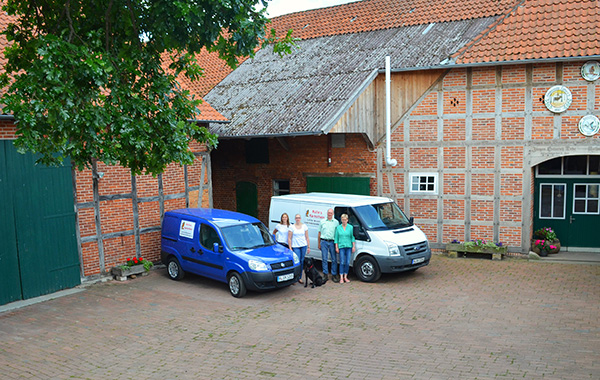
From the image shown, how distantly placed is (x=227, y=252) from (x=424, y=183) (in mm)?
6640

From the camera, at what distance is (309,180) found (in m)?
16.3

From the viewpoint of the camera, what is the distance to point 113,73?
326 inches

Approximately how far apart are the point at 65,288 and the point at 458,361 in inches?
332

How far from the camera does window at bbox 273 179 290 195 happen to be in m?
17.1

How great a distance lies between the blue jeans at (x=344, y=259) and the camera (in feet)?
38.1

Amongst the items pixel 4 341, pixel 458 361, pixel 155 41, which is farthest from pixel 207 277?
pixel 458 361

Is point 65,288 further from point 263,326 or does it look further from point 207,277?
point 263,326

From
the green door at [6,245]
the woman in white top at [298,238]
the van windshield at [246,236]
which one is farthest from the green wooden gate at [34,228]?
the woman in white top at [298,238]

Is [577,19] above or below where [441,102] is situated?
above

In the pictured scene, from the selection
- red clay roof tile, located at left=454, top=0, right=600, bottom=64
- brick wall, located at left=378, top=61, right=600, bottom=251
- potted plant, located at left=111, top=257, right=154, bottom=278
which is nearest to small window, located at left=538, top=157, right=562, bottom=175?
brick wall, located at left=378, top=61, right=600, bottom=251

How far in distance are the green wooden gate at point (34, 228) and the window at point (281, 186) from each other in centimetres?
731

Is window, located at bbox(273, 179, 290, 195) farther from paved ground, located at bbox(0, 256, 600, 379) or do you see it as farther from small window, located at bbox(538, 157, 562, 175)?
small window, located at bbox(538, 157, 562, 175)

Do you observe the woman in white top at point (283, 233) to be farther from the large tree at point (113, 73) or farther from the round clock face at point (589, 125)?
the round clock face at point (589, 125)

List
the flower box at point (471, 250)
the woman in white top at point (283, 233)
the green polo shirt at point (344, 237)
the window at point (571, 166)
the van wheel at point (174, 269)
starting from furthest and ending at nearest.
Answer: the window at point (571, 166) → the flower box at point (471, 250) → the van wheel at point (174, 269) → the woman in white top at point (283, 233) → the green polo shirt at point (344, 237)
